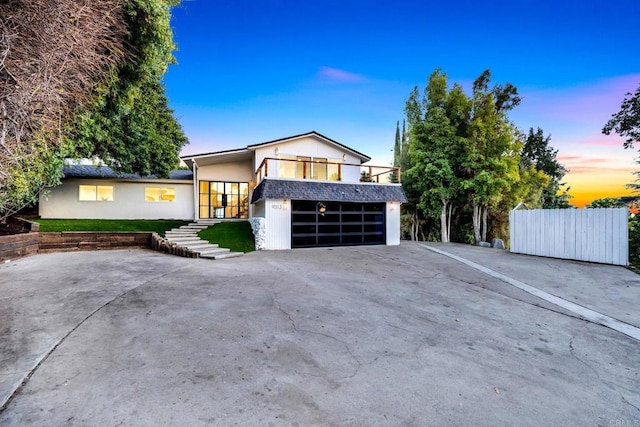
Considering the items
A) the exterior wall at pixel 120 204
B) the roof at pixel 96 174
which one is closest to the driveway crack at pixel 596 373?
the exterior wall at pixel 120 204

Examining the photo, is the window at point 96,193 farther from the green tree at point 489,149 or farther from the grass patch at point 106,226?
the green tree at point 489,149

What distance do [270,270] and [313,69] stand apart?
1278 cm

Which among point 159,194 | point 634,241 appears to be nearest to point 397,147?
point 634,241

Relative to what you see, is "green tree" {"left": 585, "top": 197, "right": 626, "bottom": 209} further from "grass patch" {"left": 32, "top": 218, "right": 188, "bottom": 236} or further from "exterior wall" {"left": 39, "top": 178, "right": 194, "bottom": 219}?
"exterior wall" {"left": 39, "top": 178, "right": 194, "bottom": 219}

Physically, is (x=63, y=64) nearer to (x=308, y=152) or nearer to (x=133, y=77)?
(x=133, y=77)

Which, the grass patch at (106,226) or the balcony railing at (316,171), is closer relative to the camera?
the grass patch at (106,226)

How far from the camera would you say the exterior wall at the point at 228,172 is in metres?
16.9

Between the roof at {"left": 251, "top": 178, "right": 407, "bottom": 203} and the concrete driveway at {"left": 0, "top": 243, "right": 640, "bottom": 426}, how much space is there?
245 inches

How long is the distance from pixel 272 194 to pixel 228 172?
272 inches

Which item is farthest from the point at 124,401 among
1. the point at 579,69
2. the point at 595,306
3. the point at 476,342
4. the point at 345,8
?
the point at 579,69

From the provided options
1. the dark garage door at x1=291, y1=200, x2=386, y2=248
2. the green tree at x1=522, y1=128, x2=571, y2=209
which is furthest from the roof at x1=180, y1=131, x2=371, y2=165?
the green tree at x1=522, y1=128, x2=571, y2=209

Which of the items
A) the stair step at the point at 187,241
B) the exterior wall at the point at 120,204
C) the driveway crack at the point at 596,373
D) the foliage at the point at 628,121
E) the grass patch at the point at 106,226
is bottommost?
the driveway crack at the point at 596,373

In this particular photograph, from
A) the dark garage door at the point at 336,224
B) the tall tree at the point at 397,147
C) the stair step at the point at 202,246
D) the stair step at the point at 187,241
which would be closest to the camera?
the stair step at the point at 202,246

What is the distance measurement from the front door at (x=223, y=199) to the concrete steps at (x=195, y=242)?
303cm
